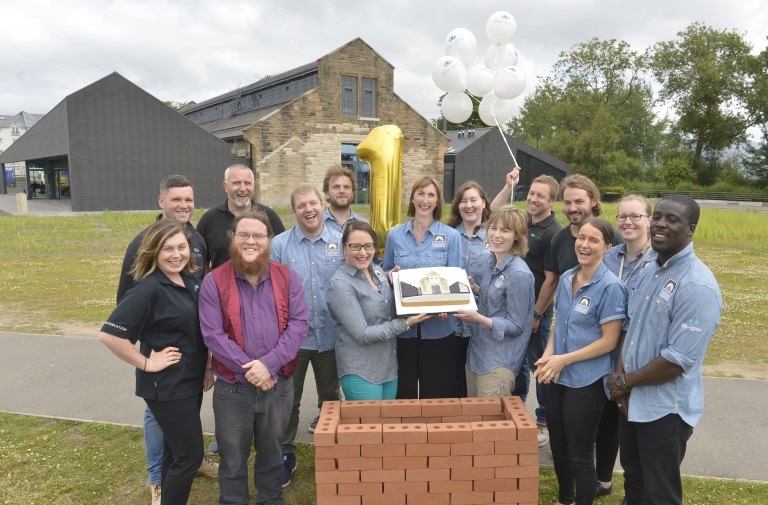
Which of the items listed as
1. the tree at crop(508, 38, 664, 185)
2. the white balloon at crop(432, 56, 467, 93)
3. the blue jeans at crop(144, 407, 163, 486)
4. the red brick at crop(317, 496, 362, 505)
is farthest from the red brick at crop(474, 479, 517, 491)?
the tree at crop(508, 38, 664, 185)

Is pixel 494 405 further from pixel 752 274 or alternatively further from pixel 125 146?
pixel 125 146

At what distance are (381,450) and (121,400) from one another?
351 cm

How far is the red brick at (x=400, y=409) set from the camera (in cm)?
311

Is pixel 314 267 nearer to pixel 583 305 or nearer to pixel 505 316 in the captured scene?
pixel 505 316

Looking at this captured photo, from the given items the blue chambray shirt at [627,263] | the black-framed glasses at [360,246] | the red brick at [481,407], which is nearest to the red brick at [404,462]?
the red brick at [481,407]

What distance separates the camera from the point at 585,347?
3.09 metres

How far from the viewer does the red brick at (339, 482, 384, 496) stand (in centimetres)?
277

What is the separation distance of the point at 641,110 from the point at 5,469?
59.2 metres

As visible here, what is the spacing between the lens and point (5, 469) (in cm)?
399

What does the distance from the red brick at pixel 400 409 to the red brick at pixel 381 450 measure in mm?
367

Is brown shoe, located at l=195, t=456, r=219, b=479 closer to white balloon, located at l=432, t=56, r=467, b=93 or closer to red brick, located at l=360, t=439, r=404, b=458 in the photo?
red brick, located at l=360, t=439, r=404, b=458

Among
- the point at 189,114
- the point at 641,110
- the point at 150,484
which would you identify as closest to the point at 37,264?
the point at 150,484

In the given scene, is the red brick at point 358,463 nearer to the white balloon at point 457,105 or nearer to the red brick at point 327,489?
the red brick at point 327,489

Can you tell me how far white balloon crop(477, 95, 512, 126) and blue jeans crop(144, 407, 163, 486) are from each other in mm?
5093
